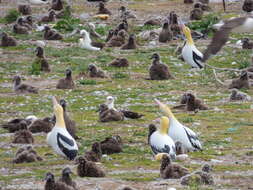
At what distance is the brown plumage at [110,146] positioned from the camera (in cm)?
1491

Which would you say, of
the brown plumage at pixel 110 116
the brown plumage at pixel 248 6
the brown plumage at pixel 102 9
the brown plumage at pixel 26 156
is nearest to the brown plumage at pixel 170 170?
the brown plumage at pixel 26 156

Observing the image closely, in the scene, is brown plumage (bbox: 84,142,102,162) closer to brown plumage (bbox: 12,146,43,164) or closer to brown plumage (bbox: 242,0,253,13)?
brown plumage (bbox: 12,146,43,164)

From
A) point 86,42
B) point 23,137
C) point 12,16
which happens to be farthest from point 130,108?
point 12,16

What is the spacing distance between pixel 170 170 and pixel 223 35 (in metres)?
1.91

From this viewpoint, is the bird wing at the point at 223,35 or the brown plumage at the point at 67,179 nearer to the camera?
the bird wing at the point at 223,35

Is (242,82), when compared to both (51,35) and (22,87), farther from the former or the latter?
(51,35)

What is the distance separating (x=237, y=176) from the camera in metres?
→ 13.2

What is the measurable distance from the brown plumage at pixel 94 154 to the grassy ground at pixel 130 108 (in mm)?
129

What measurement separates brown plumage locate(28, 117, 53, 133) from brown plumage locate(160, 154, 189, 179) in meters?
4.03

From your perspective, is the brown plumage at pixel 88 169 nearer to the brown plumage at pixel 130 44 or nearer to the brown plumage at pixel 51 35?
the brown plumage at pixel 130 44

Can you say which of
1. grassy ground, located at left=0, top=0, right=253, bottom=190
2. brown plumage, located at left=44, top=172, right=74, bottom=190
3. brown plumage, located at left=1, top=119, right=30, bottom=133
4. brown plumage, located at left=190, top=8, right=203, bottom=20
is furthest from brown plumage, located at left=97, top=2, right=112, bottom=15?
brown plumage, located at left=44, top=172, right=74, bottom=190

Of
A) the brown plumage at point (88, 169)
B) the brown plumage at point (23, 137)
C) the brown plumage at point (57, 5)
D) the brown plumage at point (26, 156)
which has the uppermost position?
the brown plumage at point (88, 169)

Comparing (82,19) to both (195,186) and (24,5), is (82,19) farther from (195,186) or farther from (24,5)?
(195,186)

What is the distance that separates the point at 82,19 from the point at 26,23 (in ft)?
7.74
